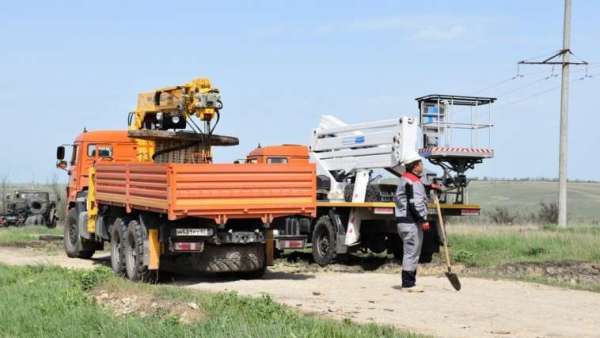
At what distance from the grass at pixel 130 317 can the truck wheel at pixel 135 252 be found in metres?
0.84

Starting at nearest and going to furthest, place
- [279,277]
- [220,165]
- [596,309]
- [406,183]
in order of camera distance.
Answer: [596,309] → [406,183] → [220,165] → [279,277]

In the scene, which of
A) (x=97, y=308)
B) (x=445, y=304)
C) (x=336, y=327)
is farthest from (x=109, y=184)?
(x=336, y=327)

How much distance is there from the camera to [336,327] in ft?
31.1

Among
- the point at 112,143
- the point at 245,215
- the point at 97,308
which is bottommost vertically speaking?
the point at 97,308

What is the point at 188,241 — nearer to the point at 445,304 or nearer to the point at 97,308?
the point at 97,308

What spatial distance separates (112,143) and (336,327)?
1324 centimetres

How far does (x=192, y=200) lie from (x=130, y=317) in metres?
3.34

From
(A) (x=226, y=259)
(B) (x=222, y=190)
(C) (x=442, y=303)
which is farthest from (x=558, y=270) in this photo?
(B) (x=222, y=190)

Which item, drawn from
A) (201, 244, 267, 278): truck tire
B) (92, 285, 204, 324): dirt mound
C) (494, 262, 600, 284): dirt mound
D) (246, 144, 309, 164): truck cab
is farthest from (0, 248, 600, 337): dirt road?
(246, 144, 309, 164): truck cab

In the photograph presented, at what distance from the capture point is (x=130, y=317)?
449 inches

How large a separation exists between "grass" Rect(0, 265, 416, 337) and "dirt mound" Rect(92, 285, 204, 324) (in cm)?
8

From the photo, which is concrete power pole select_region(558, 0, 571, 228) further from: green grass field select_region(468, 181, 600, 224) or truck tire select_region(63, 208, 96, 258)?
green grass field select_region(468, 181, 600, 224)

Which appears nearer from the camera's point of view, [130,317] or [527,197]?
[130,317]

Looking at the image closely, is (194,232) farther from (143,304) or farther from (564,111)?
(564,111)
